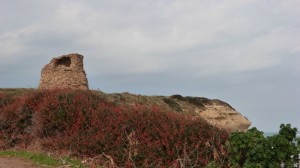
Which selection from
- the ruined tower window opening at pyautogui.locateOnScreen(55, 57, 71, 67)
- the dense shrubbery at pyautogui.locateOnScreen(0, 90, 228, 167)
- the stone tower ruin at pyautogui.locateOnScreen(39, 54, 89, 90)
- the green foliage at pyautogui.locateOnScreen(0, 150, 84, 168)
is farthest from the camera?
the ruined tower window opening at pyautogui.locateOnScreen(55, 57, 71, 67)

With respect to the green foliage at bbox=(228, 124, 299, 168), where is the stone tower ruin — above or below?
above

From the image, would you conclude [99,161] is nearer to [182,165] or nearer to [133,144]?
[133,144]

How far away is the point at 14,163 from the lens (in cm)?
1173

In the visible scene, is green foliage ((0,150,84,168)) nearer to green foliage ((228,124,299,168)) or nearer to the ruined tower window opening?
green foliage ((228,124,299,168))

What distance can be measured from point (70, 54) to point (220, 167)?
1774 cm

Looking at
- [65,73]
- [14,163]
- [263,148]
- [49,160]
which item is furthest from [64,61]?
[263,148]

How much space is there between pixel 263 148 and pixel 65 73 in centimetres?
1787

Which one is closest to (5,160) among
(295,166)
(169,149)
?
(169,149)

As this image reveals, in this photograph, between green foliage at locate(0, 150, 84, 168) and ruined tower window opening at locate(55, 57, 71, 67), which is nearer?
green foliage at locate(0, 150, 84, 168)

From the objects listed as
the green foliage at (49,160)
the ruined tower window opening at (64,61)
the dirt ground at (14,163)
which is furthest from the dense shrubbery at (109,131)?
the ruined tower window opening at (64,61)

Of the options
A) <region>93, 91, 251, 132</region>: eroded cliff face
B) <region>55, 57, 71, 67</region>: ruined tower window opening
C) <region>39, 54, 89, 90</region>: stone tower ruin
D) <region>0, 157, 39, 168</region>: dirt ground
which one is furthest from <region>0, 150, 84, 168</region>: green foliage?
<region>93, 91, 251, 132</region>: eroded cliff face

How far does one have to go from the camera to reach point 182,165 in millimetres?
10898

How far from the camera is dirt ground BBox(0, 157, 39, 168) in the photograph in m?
11.3

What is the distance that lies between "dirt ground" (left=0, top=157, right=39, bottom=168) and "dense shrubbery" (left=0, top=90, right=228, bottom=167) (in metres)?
1.56
